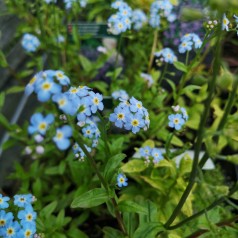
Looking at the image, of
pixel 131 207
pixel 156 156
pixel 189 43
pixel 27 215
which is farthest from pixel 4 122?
pixel 189 43

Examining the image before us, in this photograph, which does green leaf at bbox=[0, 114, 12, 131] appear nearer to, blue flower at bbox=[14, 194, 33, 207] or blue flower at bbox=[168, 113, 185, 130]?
blue flower at bbox=[14, 194, 33, 207]

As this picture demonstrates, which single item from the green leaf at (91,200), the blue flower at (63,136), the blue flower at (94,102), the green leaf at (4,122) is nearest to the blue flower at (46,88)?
the blue flower at (63,136)

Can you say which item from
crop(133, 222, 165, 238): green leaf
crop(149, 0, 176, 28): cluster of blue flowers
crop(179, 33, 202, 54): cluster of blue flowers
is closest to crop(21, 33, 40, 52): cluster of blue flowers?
crop(149, 0, 176, 28): cluster of blue flowers

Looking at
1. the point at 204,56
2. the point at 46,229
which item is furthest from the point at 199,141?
the point at 204,56

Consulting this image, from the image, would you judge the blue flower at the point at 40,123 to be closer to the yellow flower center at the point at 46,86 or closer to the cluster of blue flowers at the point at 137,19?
the yellow flower center at the point at 46,86

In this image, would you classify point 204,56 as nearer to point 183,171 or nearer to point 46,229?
point 183,171

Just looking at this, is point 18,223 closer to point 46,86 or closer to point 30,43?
point 46,86
